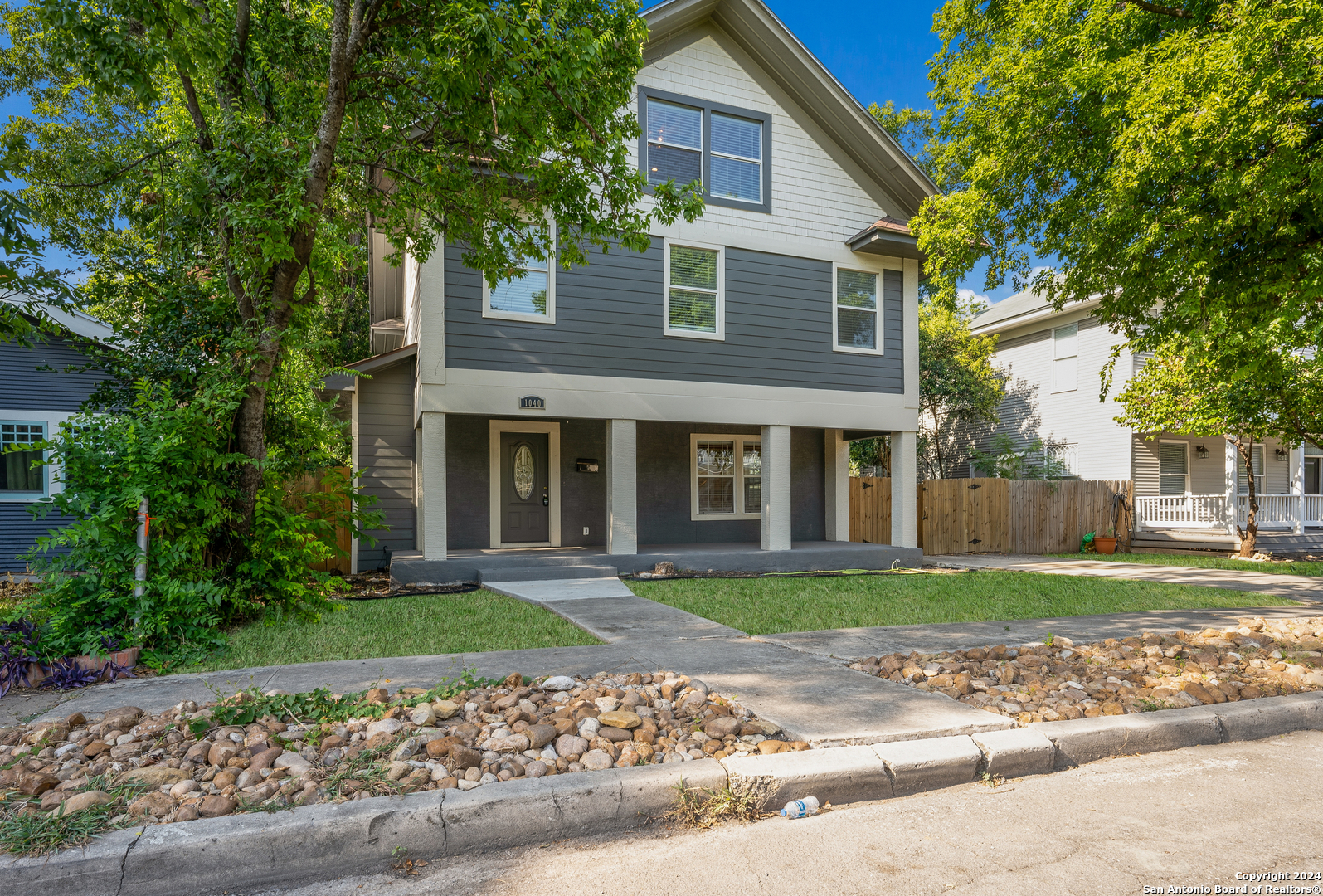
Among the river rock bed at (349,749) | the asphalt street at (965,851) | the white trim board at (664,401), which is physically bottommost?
the asphalt street at (965,851)

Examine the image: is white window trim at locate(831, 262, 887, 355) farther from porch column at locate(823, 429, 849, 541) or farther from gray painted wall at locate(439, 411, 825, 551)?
gray painted wall at locate(439, 411, 825, 551)

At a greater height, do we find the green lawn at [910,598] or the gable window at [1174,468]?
the gable window at [1174,468]

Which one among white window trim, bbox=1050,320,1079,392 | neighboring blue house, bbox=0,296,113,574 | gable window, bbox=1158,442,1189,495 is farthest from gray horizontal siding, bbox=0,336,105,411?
gable window, bbox=1158,442,1189,495

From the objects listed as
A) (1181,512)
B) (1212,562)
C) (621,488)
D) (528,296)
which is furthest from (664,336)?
(1181,512)

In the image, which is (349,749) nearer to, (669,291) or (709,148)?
(669,291)

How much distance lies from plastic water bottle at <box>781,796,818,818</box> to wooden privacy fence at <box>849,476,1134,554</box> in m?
13.2

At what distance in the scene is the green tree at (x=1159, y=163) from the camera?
260 inches

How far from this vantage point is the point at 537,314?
439 inches

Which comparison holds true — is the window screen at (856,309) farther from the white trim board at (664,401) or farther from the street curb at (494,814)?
the street curb at (494,814)

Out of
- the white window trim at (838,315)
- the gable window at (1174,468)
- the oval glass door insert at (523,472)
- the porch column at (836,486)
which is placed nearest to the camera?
the oval glass door insert at (523,472)

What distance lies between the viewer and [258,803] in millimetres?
2996

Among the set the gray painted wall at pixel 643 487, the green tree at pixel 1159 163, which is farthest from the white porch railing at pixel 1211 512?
the green tree at pixel 1159 163

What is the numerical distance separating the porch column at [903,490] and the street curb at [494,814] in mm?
9386

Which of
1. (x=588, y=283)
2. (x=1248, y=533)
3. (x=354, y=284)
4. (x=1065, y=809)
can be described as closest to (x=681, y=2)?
(x=588, y=283)
